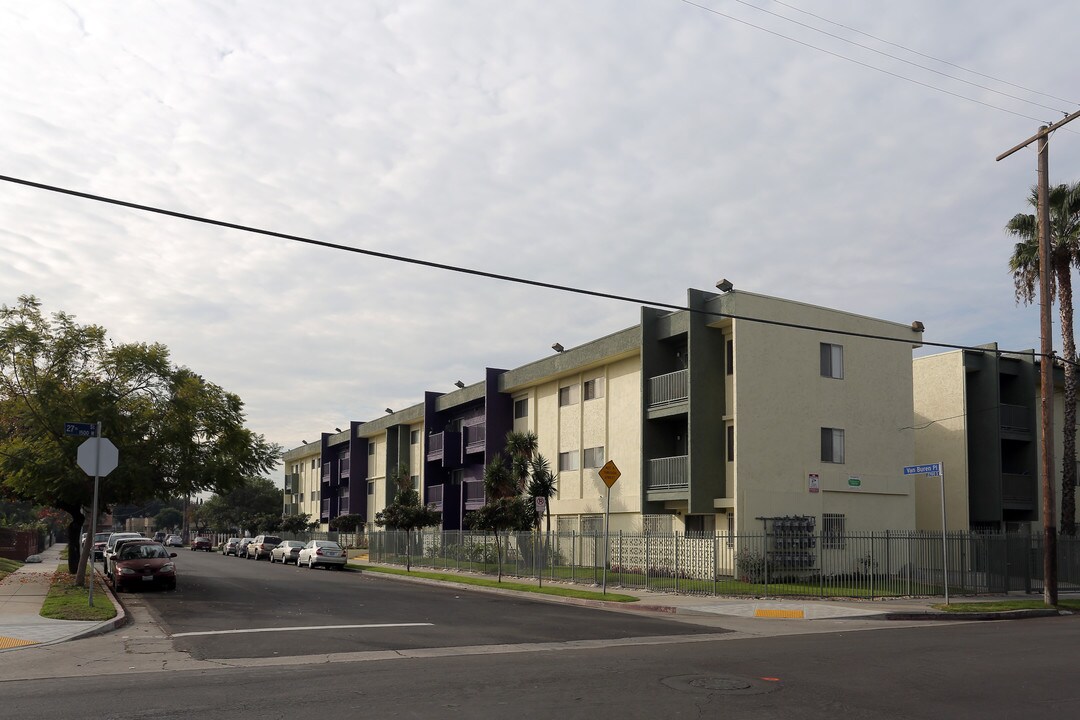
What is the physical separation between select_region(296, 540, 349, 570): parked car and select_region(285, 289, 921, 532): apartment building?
1145 cm

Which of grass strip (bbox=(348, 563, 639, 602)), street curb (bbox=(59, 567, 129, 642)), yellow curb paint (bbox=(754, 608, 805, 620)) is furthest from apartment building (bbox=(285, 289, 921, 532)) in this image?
street curb (bbox=(59, 567, 129, 642))

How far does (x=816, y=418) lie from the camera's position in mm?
32938

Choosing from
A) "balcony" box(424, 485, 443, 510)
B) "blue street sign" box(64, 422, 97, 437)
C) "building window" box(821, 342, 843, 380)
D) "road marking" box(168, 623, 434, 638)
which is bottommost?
"road marking" box(168, 623, 434, 638)

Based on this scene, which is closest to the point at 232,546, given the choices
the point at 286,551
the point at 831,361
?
the point at 286,551

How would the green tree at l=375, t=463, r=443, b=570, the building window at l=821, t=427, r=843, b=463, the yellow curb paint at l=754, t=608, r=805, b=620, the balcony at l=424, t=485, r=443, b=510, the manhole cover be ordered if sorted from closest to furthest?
the manhole cover, the yellow curb paint at l=754, t=608, r=805, b=620, the building window at l=821, t=427, r=843, b=463, the green tree at l=375, t=463, r=443, b=570, the balcony at l=424, t=485, r=443, b=510

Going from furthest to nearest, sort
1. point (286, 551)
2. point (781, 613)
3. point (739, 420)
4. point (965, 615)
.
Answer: point (286, 551)
point (739, 420)
point (965, 615)
point (781, 613)

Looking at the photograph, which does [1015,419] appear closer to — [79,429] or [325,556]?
[325,556]

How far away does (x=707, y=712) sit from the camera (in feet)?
30.0

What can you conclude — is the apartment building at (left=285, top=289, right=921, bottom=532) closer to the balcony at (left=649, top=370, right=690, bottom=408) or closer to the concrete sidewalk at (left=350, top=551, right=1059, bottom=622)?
the balcony at (left=649, top=370, right=690, bottom=408)

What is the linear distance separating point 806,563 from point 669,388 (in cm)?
751

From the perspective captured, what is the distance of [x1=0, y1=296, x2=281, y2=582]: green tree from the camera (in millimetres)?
24875

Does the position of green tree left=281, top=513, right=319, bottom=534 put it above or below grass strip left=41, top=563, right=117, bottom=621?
below

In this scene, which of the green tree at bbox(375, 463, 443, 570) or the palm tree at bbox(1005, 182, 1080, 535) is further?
the green tree at bbox(375, 463, 443, 570)

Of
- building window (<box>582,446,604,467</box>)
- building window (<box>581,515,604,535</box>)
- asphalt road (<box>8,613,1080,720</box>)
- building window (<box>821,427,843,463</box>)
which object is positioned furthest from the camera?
building window (<box>582,446,604,467</box>)
